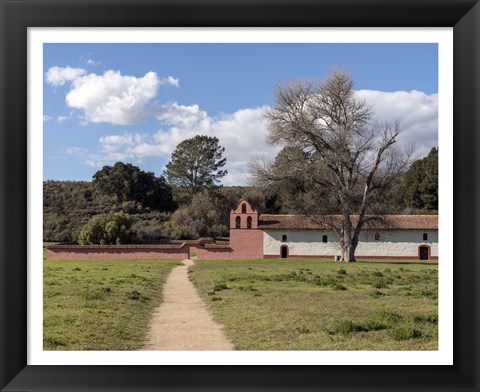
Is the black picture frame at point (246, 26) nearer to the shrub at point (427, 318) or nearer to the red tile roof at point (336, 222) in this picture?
the shrub at point (427, 318)

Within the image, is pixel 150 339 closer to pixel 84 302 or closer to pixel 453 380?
pixel 84 302

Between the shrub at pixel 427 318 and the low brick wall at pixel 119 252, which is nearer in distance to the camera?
the shrub at pixel 427 318

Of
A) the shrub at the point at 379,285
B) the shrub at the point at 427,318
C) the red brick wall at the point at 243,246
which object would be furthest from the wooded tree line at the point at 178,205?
the shrub at the point at 427,318

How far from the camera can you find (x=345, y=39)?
4.37 metres

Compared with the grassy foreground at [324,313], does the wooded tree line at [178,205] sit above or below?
above

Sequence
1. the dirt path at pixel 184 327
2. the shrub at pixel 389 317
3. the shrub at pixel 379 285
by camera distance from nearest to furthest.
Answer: the dirt path at pixel 184 327, the shrub at pixel 389 317, the shrub at pixel 379 285

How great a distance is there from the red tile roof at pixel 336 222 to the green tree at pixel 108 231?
7.28 m

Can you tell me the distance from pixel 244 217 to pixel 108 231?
7312 mm

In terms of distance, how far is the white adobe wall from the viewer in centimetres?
2970

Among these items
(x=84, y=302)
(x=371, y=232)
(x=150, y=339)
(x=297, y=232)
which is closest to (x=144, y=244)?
(x=297, y=232)

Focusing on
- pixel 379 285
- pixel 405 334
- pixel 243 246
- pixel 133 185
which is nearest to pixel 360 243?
pixel 243 246

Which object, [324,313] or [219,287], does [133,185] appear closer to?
[219,287]

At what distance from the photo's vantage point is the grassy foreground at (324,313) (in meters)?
6.69

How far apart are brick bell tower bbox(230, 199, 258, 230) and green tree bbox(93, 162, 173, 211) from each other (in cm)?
420
